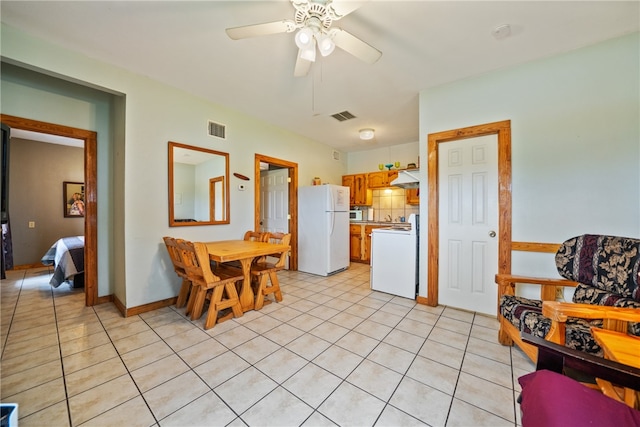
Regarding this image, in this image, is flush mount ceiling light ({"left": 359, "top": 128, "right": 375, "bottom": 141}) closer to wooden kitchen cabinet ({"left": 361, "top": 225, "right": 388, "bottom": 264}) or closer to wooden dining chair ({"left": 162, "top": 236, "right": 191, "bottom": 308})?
wooden kitchen cabinet ({"left": 361, "top": 225, "right": 388, "bottom": 264})

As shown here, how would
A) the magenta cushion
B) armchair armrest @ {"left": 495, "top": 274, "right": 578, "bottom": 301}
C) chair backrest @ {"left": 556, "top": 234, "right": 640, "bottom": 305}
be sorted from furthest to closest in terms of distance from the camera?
armchair armrest @ {"left": 495, "top": 274, "right": 578, "bottom": 301}
chair backrest @ {"left": 556, "top": 234, "right": 640, "bottom": 305}
the magenta cushion

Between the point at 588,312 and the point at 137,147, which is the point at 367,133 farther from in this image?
the point at 588,312

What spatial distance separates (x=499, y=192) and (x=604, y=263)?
107 cm

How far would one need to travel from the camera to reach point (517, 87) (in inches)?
96.5

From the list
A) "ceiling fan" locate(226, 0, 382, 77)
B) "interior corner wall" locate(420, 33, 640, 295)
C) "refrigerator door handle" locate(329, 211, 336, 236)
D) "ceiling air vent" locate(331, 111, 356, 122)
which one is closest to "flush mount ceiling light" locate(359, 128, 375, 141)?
"ceiling air vent" locate(331, 111, 356, 122)

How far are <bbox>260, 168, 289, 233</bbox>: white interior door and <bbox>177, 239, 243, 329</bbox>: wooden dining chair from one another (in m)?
2.12

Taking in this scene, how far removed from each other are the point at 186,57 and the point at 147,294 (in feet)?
8.30

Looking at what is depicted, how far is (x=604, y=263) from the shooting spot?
1629mm

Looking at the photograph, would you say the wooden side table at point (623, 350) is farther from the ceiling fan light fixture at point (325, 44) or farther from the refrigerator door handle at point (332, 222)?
the refrigerator door handle at point (332, 222)

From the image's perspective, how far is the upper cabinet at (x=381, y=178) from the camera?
5301 millimetres

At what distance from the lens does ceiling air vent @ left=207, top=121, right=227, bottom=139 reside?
3251 mm

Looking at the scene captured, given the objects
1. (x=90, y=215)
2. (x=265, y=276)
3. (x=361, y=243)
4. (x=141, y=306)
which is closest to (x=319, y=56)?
(x=265, y=276)

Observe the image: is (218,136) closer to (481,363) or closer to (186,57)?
(186,57)

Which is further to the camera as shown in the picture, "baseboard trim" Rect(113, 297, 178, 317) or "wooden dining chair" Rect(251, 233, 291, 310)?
"wooden dining chair" Rect(251, 233, 291, 310)
